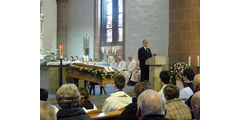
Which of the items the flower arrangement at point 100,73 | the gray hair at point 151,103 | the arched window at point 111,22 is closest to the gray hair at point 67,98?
the gray hair at point 151,103

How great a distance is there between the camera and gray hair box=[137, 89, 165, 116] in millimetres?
2447

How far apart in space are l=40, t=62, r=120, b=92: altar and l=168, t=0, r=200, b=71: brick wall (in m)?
3.67

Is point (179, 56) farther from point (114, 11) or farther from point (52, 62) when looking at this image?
point (114, 11)

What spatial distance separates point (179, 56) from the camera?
1082 cm

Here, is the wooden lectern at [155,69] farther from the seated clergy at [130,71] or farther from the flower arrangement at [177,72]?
the seated clergy at [130,71]

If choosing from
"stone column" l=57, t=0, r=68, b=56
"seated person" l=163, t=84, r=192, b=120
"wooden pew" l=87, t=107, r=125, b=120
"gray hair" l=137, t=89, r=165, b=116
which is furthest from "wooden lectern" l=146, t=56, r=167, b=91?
"stone column" l=57, t=0, r=68, b=56

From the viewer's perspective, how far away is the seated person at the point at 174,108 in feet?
10.1

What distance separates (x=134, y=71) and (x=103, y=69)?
15.5ft

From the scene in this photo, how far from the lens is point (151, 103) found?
2.45m

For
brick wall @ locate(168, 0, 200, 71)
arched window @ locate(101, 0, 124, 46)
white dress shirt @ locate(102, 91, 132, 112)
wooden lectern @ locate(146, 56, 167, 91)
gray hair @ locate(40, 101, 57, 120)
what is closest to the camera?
gray hair @ locate(40, 101, 57, 120)

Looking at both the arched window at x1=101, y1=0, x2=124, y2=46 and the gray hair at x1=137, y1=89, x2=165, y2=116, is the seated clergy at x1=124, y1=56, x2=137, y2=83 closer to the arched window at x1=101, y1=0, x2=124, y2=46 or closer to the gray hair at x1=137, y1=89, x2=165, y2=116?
the arched window at x1=101, y1=0, x2=124, y2=46

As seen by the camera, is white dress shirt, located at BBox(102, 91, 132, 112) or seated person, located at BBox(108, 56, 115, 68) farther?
seated person, located at BBox(108, 56, 115, 68)

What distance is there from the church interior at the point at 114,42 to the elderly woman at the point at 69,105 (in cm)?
41

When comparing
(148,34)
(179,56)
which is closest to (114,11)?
(148,34)
